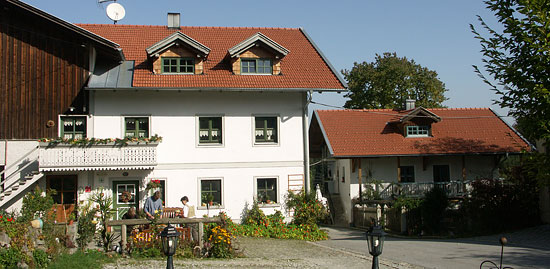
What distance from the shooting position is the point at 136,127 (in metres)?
20.9

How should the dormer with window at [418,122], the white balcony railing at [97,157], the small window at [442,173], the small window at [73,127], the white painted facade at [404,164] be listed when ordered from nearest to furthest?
1. the white balcony railing at [97,157]
2. the small window at [73,127]
3. the white painted facade at [404,164]
4. the dormer with window at [418,122]
5. the small window at [442,173]

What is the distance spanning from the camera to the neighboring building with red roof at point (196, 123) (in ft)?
66.3

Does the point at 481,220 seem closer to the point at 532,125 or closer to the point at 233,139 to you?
the point at 532,125

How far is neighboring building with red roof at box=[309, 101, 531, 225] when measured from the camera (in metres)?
27.3

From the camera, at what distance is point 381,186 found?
2727cm

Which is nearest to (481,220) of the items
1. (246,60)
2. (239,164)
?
(239,164)

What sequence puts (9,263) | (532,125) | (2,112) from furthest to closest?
(2,112) → (532,125) → (9,263)

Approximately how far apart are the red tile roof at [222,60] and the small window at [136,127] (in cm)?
158

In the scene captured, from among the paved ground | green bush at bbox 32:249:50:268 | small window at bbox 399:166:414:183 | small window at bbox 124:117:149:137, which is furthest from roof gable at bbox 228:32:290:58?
green bush at bbox 32:249:50:268

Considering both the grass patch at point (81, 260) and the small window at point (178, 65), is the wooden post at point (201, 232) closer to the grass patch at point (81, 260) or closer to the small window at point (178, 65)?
the grass patch at point (81, 260)

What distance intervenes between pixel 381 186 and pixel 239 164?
9234 mm

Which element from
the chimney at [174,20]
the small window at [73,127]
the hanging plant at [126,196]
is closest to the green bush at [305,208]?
the hanging plant at [126,196]

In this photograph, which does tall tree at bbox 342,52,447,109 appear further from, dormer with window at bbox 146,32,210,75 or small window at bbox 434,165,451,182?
dormer with window at bbox 146,32,210,75

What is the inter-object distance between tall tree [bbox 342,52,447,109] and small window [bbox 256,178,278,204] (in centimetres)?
2373
